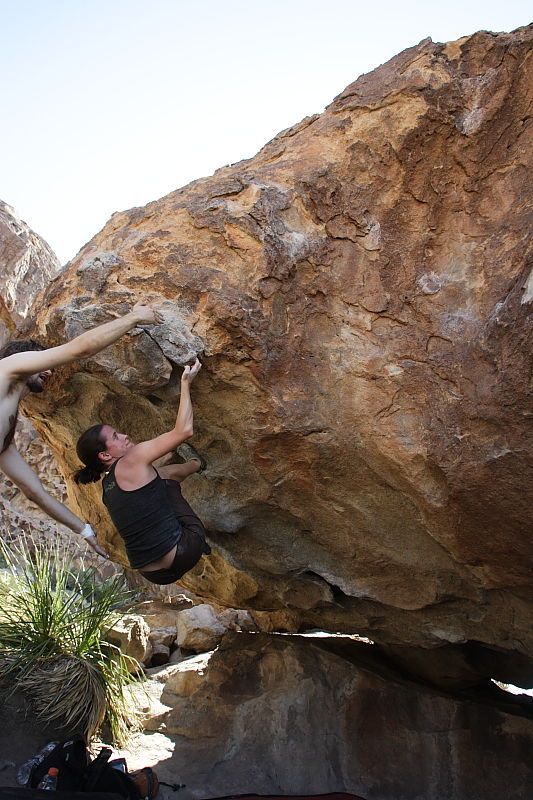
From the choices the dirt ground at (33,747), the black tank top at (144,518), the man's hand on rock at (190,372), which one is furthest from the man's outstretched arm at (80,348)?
the dirt ground at (33,747)

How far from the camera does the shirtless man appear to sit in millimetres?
3473

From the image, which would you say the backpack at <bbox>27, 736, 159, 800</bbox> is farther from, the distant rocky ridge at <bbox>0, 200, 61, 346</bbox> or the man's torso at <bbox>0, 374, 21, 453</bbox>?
the distant rocky ridge at <bbox>0, 200, 61, 346</bbox>

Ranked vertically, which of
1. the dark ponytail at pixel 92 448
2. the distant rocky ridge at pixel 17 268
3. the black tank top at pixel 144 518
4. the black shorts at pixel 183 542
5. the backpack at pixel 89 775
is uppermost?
the distant rocky ridge at pixel 17 268

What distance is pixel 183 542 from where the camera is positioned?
3.87m

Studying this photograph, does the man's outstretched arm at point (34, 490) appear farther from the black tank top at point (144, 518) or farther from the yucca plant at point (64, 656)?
the yucca plant at point (64, 656)

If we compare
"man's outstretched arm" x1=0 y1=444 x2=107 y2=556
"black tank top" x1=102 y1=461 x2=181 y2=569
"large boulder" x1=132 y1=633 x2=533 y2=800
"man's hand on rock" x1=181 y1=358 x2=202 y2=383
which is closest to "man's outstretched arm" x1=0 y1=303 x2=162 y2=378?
→ "man's hand on rock" x1=181 y1=358 x2=202 y2=383

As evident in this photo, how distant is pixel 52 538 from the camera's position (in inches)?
385

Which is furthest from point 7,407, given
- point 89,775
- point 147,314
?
point 89,775

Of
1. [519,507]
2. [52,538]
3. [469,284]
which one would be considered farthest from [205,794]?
[52,538]

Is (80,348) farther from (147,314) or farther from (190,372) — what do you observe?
(190,372)

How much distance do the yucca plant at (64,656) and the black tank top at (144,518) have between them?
198 cm

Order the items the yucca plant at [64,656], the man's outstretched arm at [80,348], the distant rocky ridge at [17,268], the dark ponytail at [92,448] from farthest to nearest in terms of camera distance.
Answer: the distant rocky ridge at [17,268]
the yucca plant at [64,656]
the dark ponytail at [92,448]
the man's outstretched arm at [80,348]

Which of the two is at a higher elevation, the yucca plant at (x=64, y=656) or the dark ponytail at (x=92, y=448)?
the dark ponytail at (x=92, y=448)

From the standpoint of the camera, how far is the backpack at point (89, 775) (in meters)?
4.31
